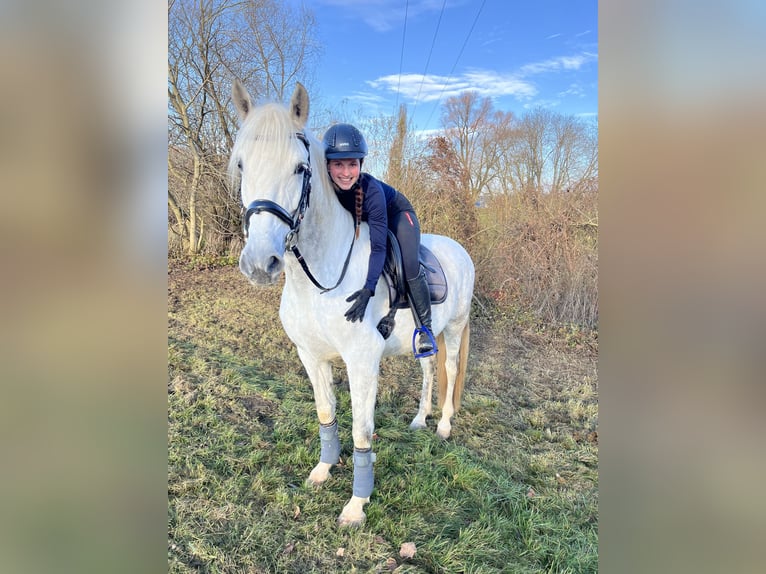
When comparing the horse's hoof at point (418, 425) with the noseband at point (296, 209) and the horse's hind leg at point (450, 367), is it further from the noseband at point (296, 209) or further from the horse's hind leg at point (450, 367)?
the noseband at point (296, 209)

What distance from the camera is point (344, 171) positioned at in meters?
2.23

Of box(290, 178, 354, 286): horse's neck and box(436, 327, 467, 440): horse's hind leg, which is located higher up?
box(290, 178, 354, 286): horse's neck

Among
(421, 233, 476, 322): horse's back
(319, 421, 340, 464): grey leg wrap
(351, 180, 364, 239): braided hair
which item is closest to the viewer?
(351, 180, 364, 239): braided hair

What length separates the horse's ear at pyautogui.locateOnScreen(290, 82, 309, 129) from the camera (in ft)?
6.31

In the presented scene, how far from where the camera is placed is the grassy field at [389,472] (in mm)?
2191

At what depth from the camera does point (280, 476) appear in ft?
9.23

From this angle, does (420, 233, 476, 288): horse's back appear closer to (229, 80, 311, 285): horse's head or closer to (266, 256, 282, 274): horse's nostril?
(229, 80, 311, 285): horse's head

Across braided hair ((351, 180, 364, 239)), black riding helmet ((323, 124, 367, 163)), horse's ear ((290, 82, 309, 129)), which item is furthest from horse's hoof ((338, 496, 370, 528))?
horse's ear ((290, 82, 309, 129))

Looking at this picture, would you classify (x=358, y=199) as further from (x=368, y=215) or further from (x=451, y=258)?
(x=451, y=258)

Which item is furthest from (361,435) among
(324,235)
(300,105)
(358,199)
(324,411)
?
(300,105)

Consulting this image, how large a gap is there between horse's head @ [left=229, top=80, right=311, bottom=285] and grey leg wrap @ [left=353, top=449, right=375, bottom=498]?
1463mm
